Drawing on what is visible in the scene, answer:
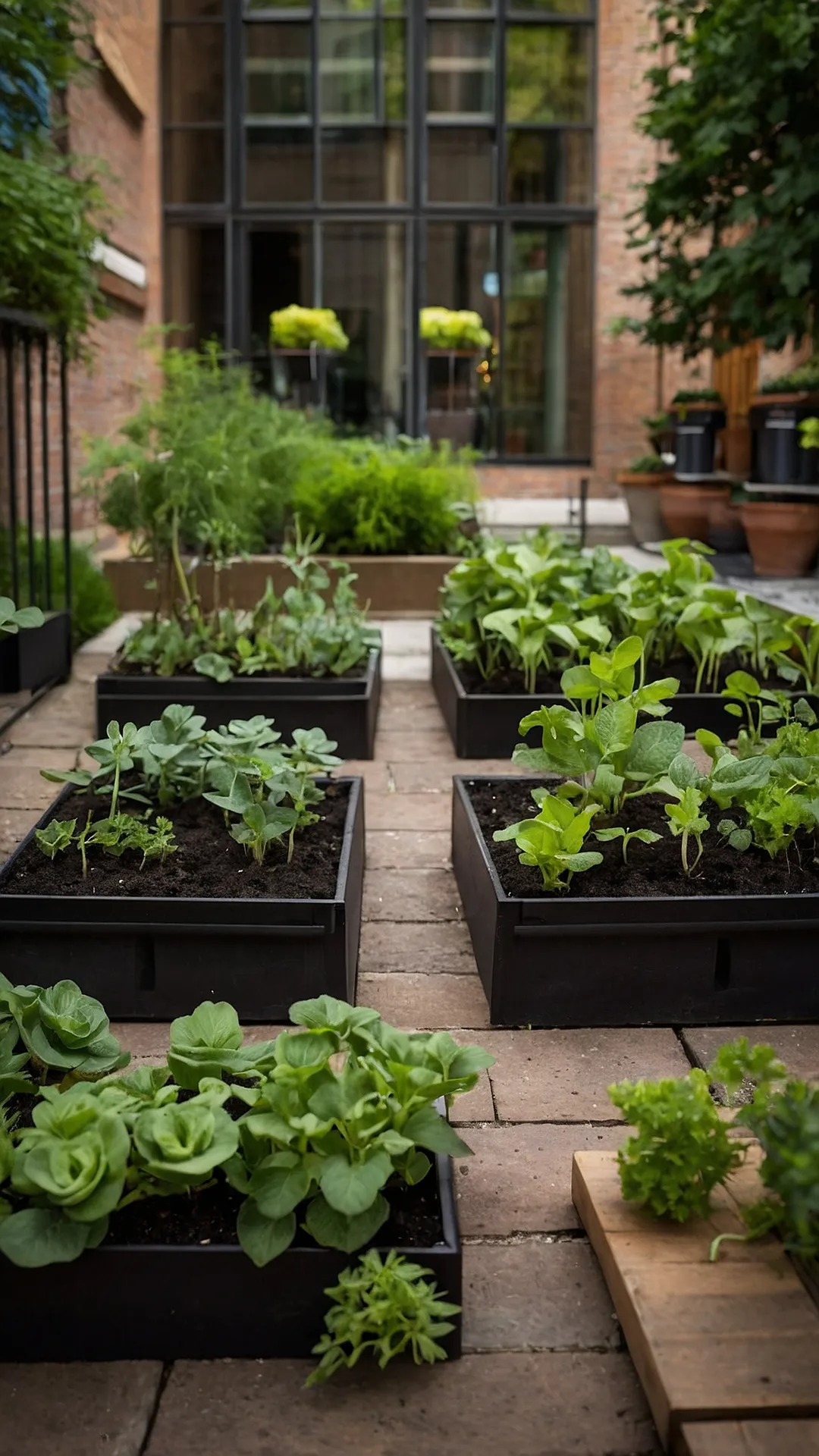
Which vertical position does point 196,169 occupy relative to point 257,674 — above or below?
above

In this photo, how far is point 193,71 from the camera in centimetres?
1652

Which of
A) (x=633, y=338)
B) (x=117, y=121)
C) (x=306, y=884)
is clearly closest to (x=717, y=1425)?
(x=306, y=884)

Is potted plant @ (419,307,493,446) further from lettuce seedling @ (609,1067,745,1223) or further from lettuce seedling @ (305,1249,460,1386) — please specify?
lettuce seedling @ (305,1249,460,1386)

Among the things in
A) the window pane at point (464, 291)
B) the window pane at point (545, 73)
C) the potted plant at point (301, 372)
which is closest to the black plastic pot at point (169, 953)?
the potted plant at point (301, 372)

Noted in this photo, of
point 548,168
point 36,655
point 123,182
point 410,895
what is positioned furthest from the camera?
point 548,168

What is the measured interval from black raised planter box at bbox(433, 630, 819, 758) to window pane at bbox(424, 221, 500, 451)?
12.1 meters

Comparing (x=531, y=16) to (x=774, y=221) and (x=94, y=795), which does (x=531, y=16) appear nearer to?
(x=774, y=221)

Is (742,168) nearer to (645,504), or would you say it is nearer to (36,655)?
(645,504)

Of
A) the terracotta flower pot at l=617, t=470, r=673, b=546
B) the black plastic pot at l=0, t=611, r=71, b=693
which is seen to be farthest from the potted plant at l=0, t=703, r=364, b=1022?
the terracotta flower pot at l=617, t=470, r=673, b=546

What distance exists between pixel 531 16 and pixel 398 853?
15128 mm

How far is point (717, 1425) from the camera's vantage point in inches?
64.0

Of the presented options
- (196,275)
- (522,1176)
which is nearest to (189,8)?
(196,275)

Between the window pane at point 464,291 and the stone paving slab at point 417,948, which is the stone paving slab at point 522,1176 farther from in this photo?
the window pane at point 464,291

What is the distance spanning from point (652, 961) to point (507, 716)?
6.93 ft
